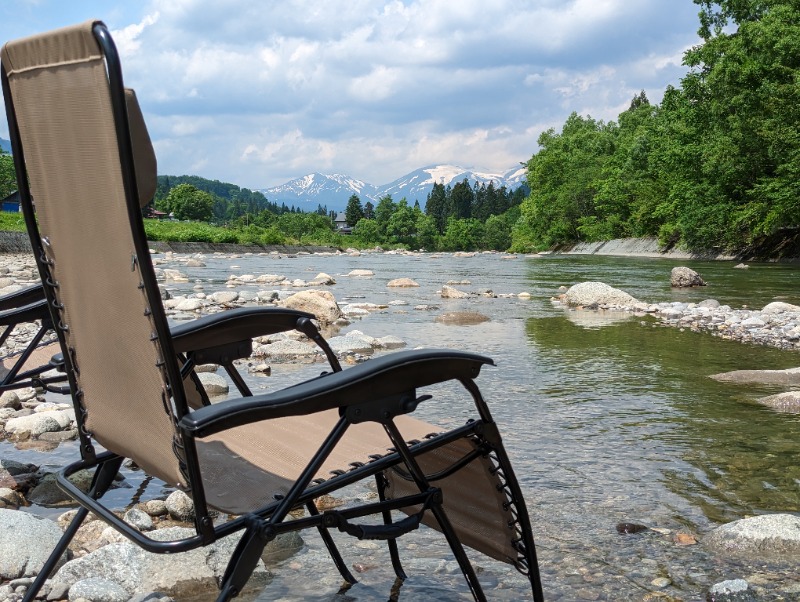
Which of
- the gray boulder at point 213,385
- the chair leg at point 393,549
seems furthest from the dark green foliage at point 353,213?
the chair leg at point 393,549

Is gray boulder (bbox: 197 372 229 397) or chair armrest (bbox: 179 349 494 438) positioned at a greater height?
chair armrest (bbox: 179 349 494 438)

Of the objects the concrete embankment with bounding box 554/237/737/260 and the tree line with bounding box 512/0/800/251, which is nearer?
the tree line with bounding box 512/0/800/251

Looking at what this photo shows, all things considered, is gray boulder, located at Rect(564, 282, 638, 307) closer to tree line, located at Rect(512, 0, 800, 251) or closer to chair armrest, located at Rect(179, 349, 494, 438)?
chair armrest, located at Rect(179, 349, 494, 438)

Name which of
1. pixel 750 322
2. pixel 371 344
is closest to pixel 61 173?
pixel 371 344

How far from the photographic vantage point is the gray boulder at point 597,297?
1505 centimetres

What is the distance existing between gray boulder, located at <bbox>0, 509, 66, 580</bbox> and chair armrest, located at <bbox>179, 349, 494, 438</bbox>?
1.46m

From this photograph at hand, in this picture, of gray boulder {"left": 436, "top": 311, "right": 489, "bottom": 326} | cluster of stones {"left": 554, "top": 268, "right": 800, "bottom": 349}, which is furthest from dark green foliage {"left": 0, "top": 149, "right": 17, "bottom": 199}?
gray boulder {"left": 436, "top": 311, "right": 489, "bottom": 326}

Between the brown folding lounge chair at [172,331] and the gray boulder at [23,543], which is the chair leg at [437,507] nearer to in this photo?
the brown folding lounge chair at [172,331]

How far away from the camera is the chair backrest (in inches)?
60.6

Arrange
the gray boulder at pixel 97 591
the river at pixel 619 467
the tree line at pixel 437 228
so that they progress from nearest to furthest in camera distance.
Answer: the gray boulder at pixel 97 591
the river at pixel 619 467
the tree line at pixel 437 228

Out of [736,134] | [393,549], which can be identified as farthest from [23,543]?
[736,134]

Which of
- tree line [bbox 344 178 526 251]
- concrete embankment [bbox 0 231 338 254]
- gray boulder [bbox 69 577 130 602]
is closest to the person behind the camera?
gray boulder [bbox 69 577 130 602]

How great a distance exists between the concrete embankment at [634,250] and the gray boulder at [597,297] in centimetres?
2779

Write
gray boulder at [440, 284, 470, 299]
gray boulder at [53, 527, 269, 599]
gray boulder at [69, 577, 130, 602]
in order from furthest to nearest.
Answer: gray boulder at [440, 284, 470, 299]
gray boulder at [53, 527, 269, 599]
gray boulder at [69, 577, 130, 602]
